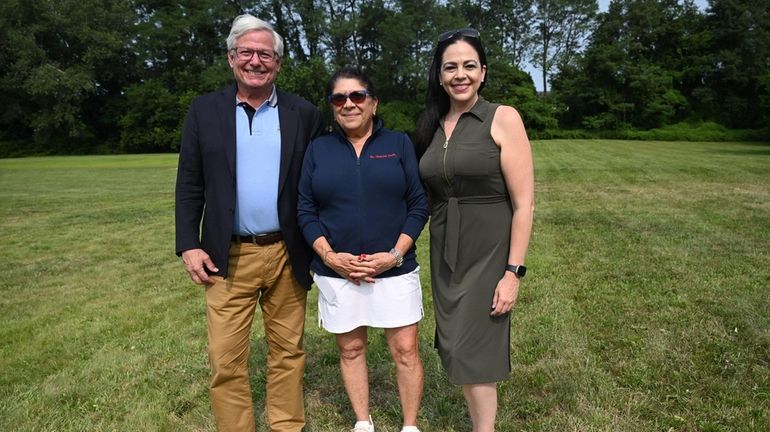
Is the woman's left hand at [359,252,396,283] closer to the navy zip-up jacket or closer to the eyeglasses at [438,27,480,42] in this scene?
the navy zip-up jacket

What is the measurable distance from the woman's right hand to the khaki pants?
0.35m

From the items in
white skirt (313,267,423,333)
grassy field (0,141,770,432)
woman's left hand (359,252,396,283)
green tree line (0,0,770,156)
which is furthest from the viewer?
green tree line (0,0,770,156)

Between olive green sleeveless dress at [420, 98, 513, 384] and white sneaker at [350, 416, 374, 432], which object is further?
white sneaker at [350, 416, 374, 432]

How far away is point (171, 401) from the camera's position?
334 cm

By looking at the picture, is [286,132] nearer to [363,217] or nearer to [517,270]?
[363,217]

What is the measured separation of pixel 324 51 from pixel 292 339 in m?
51.1

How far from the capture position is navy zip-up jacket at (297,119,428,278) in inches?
99.3

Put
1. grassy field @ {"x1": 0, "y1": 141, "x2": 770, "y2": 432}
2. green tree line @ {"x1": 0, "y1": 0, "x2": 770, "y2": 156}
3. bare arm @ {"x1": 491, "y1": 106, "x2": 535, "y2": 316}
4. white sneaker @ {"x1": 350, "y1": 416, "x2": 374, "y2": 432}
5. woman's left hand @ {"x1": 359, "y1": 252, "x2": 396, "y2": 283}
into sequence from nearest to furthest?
bare arm @ {"x1": 491, "y1": 106, "x2": 535, "y2": 316}
woman's left hand @ {"x1": 359, "y1": 252, "x2": 396, "y2": 283}
white sneaker @ {"x1": 350, "y1": 416, "x2": 374, "y2": 432}
grassy field @ {"x1": 0, "y1": 141, "x2": 770, "y2": 432}
green tree line @ {"x1": 0, "y1": 0, "x2": 770, "y2": 156}

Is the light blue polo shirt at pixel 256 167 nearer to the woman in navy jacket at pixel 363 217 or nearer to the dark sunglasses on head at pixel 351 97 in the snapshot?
the woman in navy jacket at pixel 363 217

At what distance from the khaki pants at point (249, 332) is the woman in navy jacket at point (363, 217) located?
25cm

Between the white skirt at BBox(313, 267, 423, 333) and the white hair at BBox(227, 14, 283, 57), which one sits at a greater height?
the white hair at BBox(227, 14, 283, 57)

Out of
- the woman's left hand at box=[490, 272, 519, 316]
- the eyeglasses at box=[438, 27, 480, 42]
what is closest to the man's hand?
the woman's left hand at box=[490, 272, 519, 316]

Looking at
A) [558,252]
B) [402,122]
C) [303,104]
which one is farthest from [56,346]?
[402,122]

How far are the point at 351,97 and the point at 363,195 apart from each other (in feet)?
1.51
